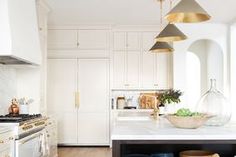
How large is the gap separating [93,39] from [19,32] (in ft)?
11.0

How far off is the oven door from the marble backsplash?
750 mm

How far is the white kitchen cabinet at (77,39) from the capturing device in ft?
24.2

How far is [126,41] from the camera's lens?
7.44 metres

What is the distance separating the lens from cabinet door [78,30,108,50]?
738 cm

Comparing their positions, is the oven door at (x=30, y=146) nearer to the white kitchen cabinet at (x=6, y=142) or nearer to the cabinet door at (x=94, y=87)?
the white kitchen cabinet at (x=6, y=142)

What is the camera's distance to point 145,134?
2.33 m

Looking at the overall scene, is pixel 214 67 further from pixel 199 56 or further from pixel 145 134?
pixel 145 134

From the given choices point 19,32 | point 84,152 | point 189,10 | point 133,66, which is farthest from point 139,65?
point 189,10

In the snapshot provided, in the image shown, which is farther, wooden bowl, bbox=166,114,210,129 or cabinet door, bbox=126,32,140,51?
cabinet door, bbox=126,32,140,51

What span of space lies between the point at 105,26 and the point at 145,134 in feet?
17.3

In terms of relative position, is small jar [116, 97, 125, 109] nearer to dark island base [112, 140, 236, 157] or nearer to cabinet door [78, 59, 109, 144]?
cabinet door [78, 59, 109, 144]

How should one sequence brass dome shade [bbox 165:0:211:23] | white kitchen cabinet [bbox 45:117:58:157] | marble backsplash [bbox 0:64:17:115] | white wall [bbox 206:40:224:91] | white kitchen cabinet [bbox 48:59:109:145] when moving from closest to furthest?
1. brass dome shade [bbox 165:0:211:23]
2. marble backsplash [bbox 0:64:17:115]
3. white kitchen cabinet [bbox 45:117:58:157]
4. white kitchen cabinet [bbox 48:59:109:145]
5. white wall [bbox 206:40:224:91]

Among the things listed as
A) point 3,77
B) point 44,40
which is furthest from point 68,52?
point 3,77

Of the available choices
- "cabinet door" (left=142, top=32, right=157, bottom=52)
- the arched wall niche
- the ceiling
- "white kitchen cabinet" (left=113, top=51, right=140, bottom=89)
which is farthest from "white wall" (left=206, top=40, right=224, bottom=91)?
"white kitchen cabinet" (left=113, top=51, right=140, bottom=89)
